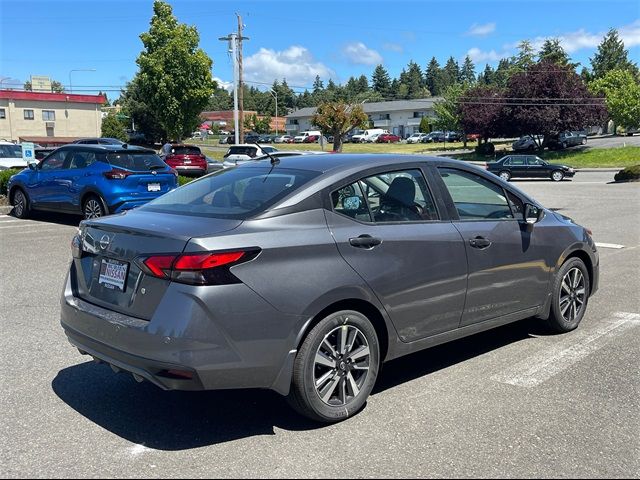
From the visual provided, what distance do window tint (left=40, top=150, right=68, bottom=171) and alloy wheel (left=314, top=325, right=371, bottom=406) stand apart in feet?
34.8

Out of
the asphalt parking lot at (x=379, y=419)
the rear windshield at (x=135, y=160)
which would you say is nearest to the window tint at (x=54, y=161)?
the rear windshield at (x=135, y=160)

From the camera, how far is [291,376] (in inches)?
149

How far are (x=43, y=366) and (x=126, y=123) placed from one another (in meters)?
76.7

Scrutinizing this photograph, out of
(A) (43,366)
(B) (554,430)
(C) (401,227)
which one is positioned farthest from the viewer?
(A) (43,366)

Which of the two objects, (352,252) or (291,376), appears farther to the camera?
(352,252)

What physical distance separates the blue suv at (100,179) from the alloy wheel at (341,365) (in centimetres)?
871

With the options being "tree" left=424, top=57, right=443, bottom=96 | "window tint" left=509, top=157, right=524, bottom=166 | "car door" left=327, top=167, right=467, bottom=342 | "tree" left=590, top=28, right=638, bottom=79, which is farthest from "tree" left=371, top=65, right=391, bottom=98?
"car door" left=327, top=167, right=467, bottom=342

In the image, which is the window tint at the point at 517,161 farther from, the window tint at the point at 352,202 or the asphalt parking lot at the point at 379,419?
the window tint at the point at 352,202

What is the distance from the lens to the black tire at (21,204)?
13.9 meters

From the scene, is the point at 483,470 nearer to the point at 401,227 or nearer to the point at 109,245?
the point at 401,227

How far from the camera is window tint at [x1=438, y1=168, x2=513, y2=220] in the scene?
4.98 meters

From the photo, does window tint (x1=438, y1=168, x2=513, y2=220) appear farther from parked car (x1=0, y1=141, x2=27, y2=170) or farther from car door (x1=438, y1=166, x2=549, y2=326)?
parked car (x1=0, y1=141, x2=27, y2=170)

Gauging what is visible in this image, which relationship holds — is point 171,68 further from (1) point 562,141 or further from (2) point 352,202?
(2) point 352,202

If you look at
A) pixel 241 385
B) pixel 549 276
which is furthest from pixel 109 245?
pixel 549 276
